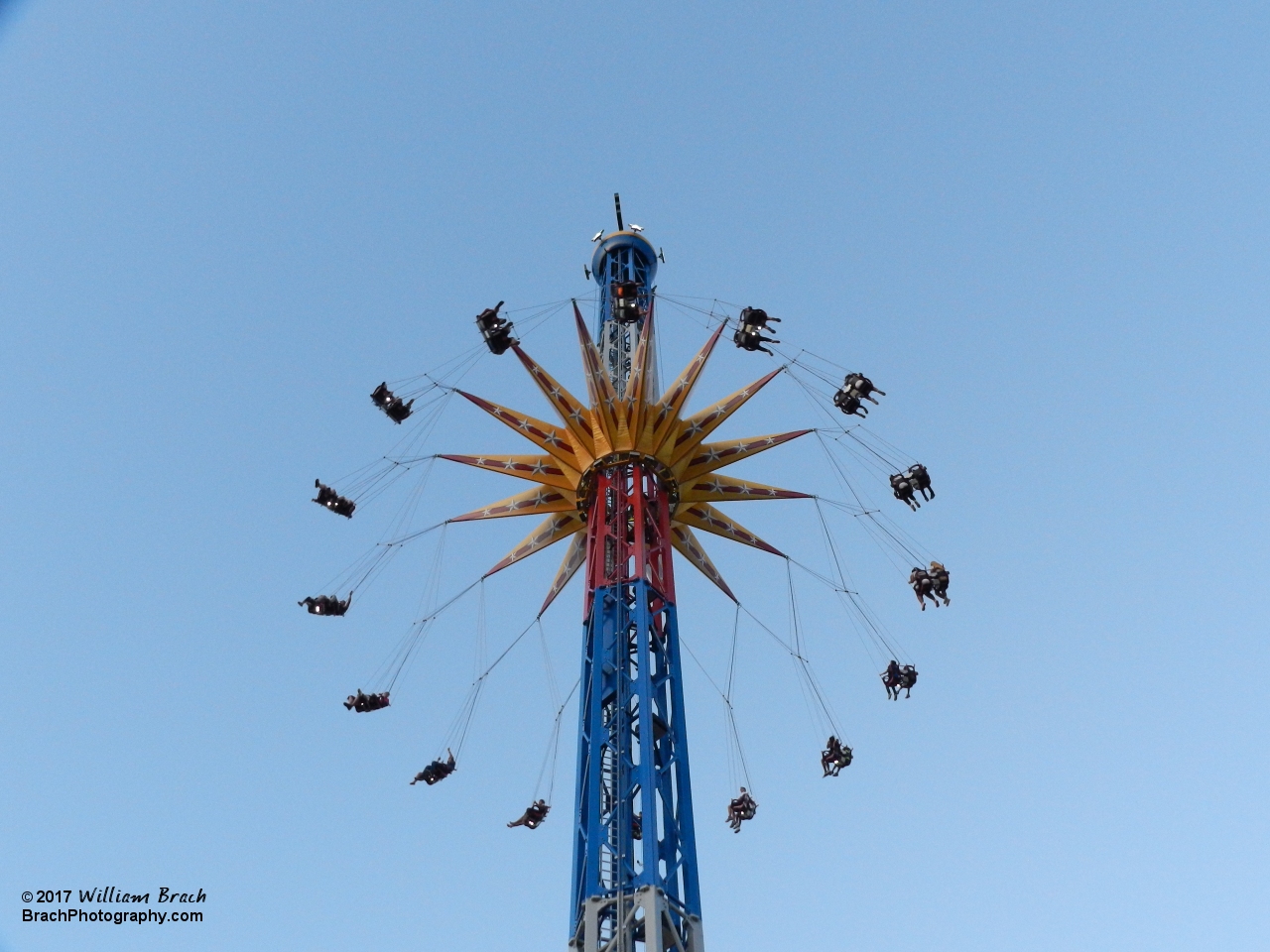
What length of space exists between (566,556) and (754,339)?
305 inches

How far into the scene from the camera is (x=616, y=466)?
3444 centimetres

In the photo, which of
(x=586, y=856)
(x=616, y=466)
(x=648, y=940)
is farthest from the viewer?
(x=616, y=466)

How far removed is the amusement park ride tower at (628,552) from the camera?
94.5 ft

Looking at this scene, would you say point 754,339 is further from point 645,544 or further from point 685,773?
point 685,773

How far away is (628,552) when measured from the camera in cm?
3384

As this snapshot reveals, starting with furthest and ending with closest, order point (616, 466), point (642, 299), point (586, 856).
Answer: point (642, 299) < point (616, 466) < point (586, 856)

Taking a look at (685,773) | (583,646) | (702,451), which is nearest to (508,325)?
(702,451)

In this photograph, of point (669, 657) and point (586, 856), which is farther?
point (669, 657)

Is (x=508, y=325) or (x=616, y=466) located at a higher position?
(x=508, y=325)

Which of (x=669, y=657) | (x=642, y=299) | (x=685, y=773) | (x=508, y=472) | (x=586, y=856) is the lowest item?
(x=586, y=856)

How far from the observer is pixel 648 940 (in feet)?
88.6

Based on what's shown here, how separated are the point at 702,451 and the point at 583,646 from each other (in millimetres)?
6254

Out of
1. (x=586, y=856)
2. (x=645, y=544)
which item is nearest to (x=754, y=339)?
(x=645, y=544)

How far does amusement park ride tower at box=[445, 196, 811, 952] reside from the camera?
2880 cm
